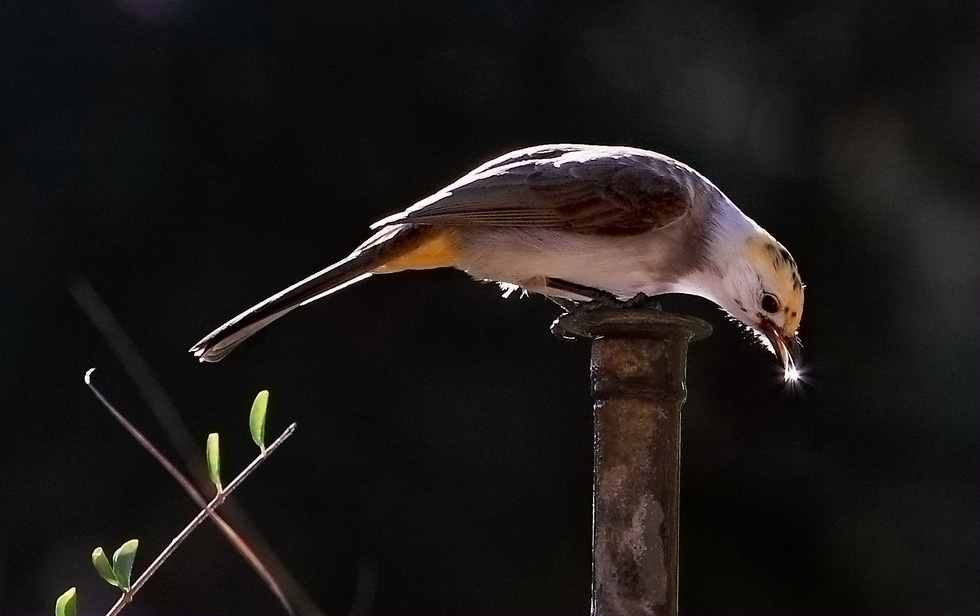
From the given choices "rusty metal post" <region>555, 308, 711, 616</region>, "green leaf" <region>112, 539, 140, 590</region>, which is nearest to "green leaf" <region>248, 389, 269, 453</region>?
"green leaf" <region>112, 539, 140, 590</region>

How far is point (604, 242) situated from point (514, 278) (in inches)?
10.7

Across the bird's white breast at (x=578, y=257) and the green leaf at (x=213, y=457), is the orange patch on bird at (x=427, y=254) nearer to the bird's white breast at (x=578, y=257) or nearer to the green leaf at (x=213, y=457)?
the bird's white breast at (x=578, y=257)

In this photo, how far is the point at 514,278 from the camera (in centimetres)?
307

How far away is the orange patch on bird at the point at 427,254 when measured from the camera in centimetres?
296

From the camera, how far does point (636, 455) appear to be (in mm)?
1841

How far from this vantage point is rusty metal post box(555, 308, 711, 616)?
5.84 feet

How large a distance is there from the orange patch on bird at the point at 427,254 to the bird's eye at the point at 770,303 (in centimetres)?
81

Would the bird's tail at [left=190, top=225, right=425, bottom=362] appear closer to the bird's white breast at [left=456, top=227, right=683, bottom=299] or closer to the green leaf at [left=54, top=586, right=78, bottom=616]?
the bird's white breast at [left=456, top=227, right=683, bottom=299]

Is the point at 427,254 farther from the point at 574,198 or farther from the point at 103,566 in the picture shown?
the point at 103,566

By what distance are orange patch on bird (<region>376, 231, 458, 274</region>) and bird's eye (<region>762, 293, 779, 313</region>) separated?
0.81 m

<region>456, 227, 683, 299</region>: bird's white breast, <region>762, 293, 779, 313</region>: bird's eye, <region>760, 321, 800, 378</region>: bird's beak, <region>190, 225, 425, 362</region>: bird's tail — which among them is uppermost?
<region>190, 225, 425, 362</region>: bird's tail

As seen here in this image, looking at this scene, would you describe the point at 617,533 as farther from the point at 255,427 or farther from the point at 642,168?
the point at 642,168

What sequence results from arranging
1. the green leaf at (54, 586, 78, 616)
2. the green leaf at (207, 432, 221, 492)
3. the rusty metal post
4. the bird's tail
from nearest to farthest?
the green leaf at (54, 586, 78, 616) < the green leaf at (207, 432, 221, 492) < the rusty metal post < the bird's tail

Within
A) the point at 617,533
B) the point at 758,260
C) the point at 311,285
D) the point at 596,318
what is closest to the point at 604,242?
the point at 758,260
